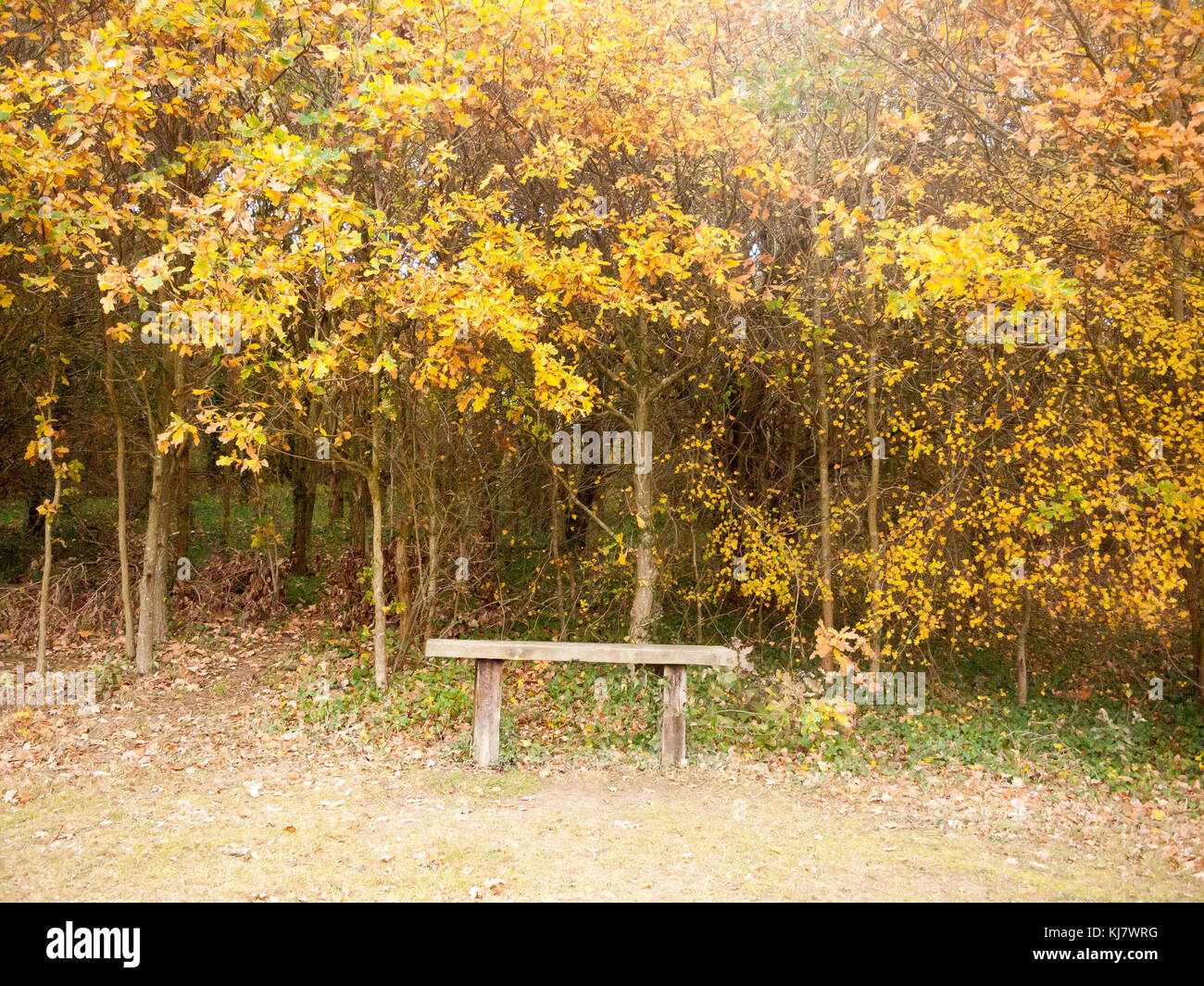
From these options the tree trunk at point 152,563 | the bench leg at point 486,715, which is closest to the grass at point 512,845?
the bench leg at point 486,715

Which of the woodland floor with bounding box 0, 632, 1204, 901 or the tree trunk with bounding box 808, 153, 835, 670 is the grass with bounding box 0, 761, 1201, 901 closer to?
the woodland floor with bounding box 0, 632, 1204, 901

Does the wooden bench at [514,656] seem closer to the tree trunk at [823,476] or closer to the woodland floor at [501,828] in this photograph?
the woodland floor at [501,828]

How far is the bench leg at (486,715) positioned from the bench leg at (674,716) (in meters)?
1.31

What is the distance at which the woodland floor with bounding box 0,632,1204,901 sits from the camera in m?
4.98

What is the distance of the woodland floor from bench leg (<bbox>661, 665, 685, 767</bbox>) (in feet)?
0.71

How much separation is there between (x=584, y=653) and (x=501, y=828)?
5.57 feet

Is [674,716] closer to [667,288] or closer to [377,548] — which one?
[377,548]

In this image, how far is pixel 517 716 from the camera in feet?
27.8

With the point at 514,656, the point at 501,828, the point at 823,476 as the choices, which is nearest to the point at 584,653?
the point at 514,656

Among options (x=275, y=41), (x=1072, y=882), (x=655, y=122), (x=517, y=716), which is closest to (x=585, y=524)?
(x=517, y=716)

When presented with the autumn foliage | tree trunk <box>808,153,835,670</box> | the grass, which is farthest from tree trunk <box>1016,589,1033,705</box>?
the grass

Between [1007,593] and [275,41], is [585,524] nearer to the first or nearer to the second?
[1007,593]

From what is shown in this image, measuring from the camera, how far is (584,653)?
724 centimetres

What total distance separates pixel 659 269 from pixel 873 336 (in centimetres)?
237
